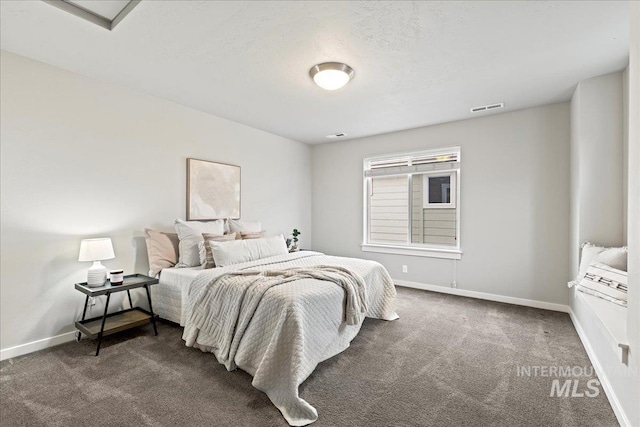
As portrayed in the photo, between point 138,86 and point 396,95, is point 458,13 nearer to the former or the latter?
point 396,95

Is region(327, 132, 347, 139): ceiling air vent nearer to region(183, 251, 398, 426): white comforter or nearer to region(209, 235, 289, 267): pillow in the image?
region(209, 235, 289, 267): pillow

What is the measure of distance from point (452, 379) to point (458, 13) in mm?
2587

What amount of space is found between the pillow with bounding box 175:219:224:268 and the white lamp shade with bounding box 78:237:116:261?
2.29 feet

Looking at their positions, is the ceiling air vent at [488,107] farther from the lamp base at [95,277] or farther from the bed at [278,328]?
the lamp base at [95,277]

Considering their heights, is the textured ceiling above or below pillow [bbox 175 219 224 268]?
above

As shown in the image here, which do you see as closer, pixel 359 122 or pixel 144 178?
pixel 144 178

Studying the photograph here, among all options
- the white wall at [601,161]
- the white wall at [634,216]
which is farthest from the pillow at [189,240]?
the white wall at [601,161]

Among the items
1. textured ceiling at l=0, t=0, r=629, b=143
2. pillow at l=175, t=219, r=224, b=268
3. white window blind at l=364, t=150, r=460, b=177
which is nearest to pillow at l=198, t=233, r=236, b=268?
pillow at l=175, t=219, r=224, b=268

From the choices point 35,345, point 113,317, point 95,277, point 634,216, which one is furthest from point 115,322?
point 634,216

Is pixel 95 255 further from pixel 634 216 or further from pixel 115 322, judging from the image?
pixel 634 216

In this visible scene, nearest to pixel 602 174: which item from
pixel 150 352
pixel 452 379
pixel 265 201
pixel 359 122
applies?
pixel 452 379

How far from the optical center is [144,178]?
3.40m

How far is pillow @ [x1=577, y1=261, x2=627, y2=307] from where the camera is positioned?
214 cm

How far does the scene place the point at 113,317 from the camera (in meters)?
2.92
